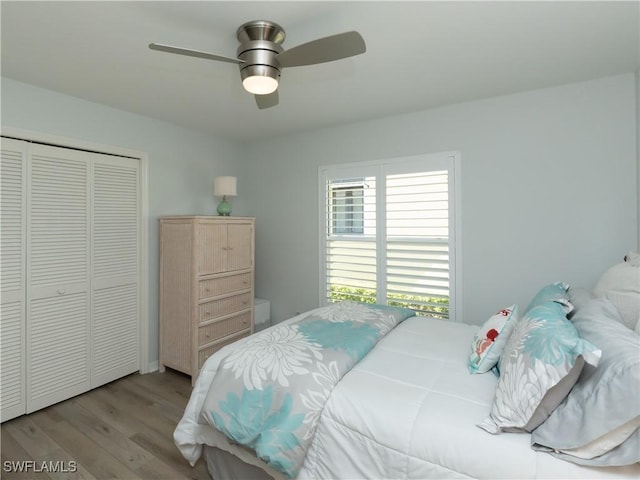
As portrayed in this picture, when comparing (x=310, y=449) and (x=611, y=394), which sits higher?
(x=611, y=394)

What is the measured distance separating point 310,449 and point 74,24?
7.90 ft

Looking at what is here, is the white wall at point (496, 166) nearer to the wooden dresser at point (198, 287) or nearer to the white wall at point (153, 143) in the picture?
the white wall at point (153, 143)

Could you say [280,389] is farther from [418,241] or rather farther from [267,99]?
[418,241]

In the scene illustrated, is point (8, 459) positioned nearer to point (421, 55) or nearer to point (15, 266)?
point (15, 266)

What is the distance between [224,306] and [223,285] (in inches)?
8.3

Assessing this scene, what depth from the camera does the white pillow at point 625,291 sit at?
1557 millimetres

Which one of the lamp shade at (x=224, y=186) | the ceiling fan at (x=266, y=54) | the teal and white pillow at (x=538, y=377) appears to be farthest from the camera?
the lamp shade at (x=224, y=186)

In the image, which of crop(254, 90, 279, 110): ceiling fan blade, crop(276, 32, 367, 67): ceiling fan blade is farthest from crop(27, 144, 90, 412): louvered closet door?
crop(276, 32, 367, 67): ceiling fan blade

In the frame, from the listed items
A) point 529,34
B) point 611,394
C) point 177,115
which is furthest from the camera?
point 177,115

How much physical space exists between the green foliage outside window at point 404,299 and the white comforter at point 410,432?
1.18 metres

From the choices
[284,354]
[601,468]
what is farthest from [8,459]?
[601,468]

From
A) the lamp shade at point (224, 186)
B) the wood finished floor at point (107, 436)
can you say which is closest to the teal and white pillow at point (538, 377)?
the wood finished floor at point (107, 436)

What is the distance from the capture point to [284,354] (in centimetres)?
168

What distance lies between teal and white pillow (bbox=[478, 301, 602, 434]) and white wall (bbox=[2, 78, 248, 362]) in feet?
10.2
